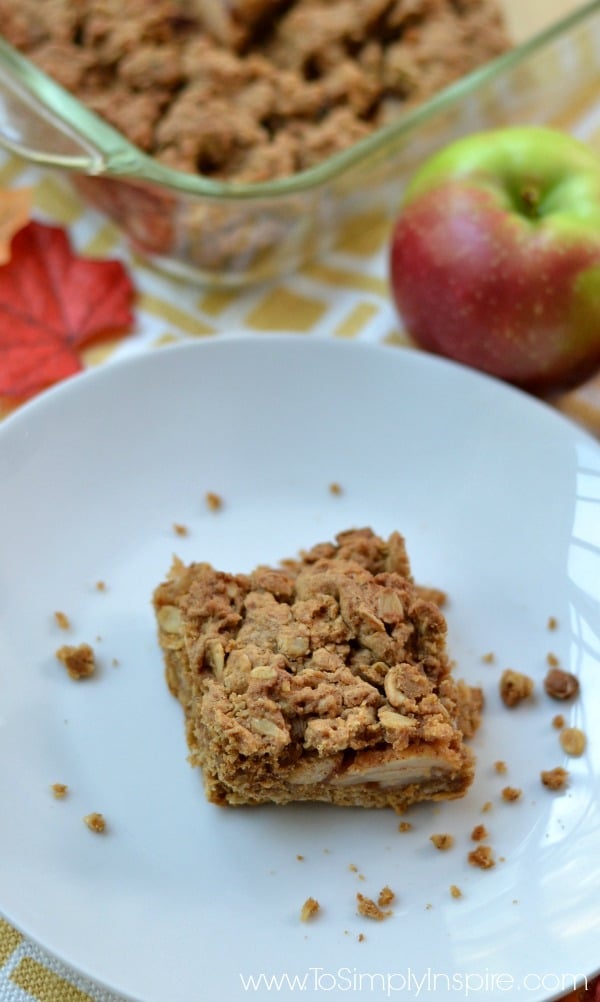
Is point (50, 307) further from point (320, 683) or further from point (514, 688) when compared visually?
point (514, 688)

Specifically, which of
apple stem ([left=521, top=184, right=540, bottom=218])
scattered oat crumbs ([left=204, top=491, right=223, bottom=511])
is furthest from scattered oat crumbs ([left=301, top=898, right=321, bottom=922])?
apple stem ([left=521, top=184, right=540, bottom=218])

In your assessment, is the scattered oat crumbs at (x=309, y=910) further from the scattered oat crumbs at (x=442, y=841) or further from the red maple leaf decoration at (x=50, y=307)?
the red maple leaf decoration at (x=50, y=307)

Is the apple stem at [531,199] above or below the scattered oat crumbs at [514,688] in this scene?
above

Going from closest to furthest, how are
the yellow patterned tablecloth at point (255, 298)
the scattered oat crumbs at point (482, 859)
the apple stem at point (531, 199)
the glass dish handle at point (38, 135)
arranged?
the scattered oat crumbs at point (482, 859)
the glass dish handle at point (38, 135)
the apple stem at point (531, 199)
the yellow patterned tablecloth at point (255, 298)

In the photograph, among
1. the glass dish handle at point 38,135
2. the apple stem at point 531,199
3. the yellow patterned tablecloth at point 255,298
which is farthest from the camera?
the yellow patterned tablecloth at point 255,298

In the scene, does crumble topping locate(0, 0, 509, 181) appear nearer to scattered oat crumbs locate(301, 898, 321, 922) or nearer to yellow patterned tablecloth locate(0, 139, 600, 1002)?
yellow patterned tablecloth locate(0, 139, 600, 1002)

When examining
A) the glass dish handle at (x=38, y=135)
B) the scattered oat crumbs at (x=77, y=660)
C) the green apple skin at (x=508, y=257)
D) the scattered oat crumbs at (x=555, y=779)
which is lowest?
the scattered oat crumbs at (x=555, y=779)

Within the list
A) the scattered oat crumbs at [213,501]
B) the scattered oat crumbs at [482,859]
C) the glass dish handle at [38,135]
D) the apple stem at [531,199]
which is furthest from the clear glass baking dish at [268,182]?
the scattered oat crumbs at [482,859]
